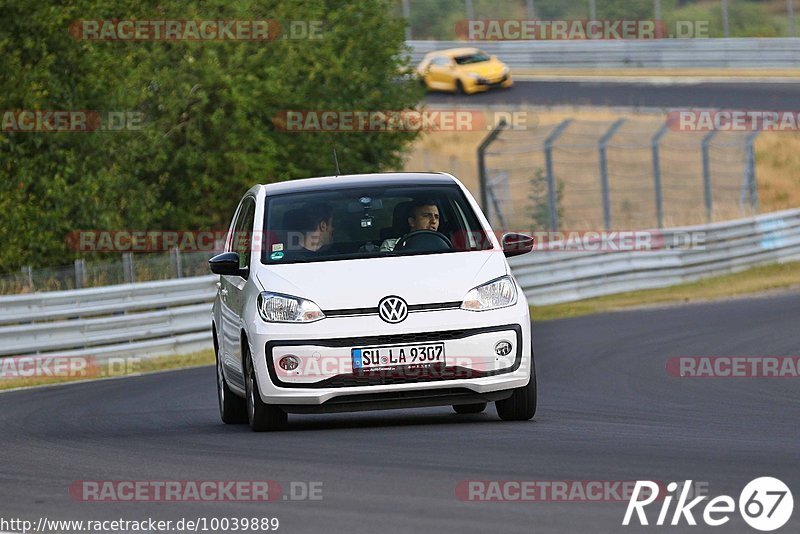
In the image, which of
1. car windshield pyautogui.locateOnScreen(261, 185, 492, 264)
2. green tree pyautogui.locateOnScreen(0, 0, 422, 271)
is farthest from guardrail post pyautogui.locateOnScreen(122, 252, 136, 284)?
car windshield pyautogui.locateOnScreen(261, 185, 492, 264)

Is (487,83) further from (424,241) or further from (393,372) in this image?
(393,372)

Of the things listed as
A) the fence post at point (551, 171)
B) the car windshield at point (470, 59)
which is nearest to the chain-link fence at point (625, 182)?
the fence post at point (551, 171)

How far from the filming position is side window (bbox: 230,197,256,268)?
11.2 metres

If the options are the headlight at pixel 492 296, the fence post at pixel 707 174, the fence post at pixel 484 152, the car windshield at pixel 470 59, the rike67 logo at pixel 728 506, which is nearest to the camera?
the rike67 logo at pixel 728 506

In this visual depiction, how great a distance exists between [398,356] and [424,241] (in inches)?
41.8

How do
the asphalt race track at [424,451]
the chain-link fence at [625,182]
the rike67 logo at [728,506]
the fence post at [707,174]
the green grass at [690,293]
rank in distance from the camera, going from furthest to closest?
the chain-link fence at [625,182]
the fence post at [707,174]
the green grass at [690,293]
the asphalt race track at [424,451]
the rike67 logo at [728,506]

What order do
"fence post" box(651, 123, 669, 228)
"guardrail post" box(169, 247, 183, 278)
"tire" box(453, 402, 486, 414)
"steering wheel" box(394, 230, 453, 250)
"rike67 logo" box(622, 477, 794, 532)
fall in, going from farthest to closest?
1. "fence post" box(651, 123, 669, 228)
2. "guardrail post" box(169, 247, 183, 278)
3. "tire" box(453, 402, 486, 414)
4. "steering wheel" box(394, 230, 453, 250)
5. "rike67 logo" box(622, 477, 794, 532)

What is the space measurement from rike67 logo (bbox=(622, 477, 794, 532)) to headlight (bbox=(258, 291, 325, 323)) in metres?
3.09

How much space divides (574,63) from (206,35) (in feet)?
76.1

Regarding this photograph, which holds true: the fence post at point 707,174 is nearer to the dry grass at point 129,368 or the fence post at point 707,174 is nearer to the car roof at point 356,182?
the dry grass at point 129,368

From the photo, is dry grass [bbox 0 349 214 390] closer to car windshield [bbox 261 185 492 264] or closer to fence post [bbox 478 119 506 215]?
fence post [bbox 478 119 506 215]

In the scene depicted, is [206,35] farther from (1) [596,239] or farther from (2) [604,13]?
(2) [604,13]

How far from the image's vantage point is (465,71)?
50531 mm

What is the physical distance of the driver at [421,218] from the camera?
10750 mm
